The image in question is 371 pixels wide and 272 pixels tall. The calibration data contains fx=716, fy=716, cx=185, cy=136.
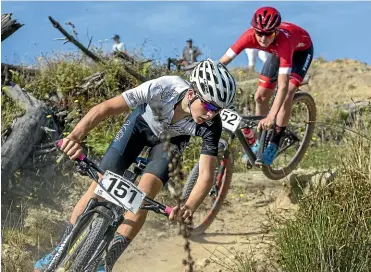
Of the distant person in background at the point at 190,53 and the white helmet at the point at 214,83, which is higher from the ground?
the distant person in background at the point at 190,53

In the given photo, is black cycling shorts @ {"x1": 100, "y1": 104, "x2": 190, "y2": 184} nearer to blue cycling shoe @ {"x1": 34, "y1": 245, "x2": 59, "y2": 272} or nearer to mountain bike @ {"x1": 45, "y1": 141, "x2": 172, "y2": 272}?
mountain bike @ {"x1": 45, "y1": 141, "x2": 172, "y2": 272}

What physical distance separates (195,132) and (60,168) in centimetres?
392

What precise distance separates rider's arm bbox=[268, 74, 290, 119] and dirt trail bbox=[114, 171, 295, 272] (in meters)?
0.98

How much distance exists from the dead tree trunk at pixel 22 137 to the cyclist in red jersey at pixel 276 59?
2.49 m

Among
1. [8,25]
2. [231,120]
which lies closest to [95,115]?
[231,120]

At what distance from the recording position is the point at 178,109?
525 centimetres

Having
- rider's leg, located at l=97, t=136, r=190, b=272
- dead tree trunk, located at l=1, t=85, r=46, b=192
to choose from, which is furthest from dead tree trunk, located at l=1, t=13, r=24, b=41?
rider's leg, located at l=97, t=136, r=190, b=272

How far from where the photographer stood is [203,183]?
16.1 ft

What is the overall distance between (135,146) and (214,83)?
916 millimetres

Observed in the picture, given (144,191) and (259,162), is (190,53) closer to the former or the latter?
(259,162)

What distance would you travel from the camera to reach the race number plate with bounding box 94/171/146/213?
4.58m

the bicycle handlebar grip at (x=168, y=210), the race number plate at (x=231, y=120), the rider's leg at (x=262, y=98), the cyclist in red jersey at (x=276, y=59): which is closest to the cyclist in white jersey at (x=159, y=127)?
the bicycle handlebar grip at (x=168, y=210)

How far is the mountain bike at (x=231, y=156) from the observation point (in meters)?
7.21

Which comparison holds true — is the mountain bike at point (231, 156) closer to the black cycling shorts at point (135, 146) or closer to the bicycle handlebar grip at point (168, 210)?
the black cycling shorts at point (135, 146)
